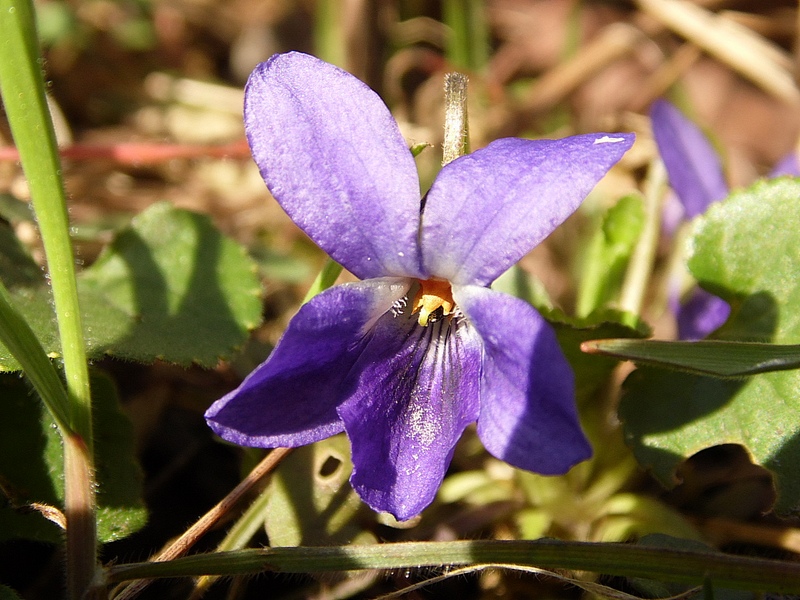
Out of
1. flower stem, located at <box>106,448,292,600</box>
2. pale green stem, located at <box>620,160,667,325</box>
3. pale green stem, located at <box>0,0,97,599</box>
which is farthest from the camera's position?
pale green stem, located at <box>620,160,667,325</box>

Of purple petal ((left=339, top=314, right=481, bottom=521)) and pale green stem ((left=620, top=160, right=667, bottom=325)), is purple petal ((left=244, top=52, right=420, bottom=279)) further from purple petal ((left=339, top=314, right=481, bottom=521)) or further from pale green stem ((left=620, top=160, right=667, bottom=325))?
pale green stem ((left=620, top=160, right=667, bottom=325))

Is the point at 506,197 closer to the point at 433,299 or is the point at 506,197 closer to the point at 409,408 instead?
the point at 433,299

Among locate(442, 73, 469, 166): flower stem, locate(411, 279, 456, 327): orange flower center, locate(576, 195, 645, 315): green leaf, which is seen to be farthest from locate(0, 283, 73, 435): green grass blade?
locate(576, 195, 645, 315): green leaf

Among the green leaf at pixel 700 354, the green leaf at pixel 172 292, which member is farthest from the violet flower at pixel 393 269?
the green leaf at pixel 172 292

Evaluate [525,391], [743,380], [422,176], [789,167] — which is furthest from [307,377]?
[422,176]

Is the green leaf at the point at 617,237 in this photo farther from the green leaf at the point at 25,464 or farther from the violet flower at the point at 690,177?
the green leaf at the point at 25,464

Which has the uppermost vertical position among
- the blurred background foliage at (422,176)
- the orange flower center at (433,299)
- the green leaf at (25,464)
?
the orange flower center at (433,299)

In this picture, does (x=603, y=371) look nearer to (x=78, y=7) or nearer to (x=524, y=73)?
(x=524, y=73)

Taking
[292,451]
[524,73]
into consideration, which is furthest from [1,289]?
[524,73]
